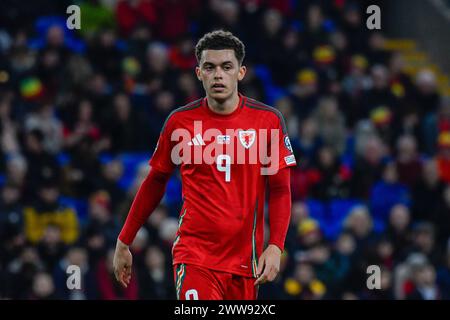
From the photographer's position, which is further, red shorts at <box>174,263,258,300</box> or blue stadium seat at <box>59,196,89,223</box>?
blue stadium seat at <box>59,196,89,223</box>

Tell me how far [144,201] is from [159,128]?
717cm

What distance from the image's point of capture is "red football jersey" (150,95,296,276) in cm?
649

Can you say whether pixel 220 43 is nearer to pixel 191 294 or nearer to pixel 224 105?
pixel 224 105

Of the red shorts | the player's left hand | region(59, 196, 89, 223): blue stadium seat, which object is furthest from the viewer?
region(59, 196, 89, 223): blue stadium seat

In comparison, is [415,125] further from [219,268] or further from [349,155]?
[219,268]

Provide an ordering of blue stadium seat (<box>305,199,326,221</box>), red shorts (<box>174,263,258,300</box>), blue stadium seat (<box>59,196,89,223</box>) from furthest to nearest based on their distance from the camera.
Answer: blue stadium seat (<box>305,199,326,221</box>)
blue stadium seat (<box>59,196,89,223</box>)
red shorts (<box>174,263,258,300</box>)

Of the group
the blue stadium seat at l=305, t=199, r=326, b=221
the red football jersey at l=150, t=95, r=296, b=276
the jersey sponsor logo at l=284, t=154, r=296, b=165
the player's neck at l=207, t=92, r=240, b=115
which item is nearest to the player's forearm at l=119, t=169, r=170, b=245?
the red football jersey at l=150, t=95, r=296, b=276

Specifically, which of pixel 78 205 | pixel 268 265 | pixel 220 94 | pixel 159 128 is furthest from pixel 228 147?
pixel 159 128

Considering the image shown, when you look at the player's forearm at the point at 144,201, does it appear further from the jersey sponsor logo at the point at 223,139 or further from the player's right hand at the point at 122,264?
the jersey sponsor logo at the point at 223,139

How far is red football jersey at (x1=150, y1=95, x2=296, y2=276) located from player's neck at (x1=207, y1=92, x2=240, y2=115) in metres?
0.02

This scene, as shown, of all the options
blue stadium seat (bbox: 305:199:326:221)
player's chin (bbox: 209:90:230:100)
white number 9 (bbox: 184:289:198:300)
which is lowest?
blue stadium seat (bbox: 305:199:326:221)

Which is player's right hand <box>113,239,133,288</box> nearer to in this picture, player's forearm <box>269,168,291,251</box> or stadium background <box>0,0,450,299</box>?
player's forearm <box>269,168,291,251</box>

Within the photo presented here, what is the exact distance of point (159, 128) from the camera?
13922 millimetres

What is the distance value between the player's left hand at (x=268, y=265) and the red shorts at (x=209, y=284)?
212mm
